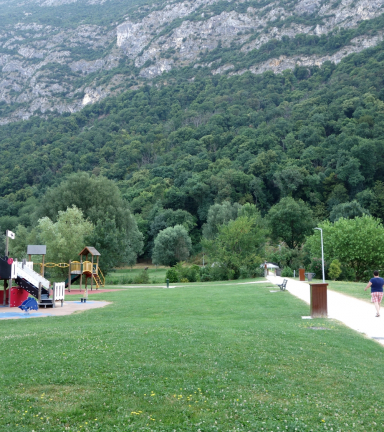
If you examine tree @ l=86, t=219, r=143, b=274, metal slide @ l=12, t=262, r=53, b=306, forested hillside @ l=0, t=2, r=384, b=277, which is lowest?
metal slide @ l=12, t=262, r=53, b=306

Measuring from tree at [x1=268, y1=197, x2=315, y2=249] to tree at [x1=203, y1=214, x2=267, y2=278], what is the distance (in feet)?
77.9

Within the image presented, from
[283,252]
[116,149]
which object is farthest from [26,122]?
[283,252]

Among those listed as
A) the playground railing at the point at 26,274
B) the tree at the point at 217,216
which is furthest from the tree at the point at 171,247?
the playground railing at the point at 26,274

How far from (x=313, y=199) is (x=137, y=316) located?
83.2m

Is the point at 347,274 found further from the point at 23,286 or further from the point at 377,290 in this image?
the point at 23,286

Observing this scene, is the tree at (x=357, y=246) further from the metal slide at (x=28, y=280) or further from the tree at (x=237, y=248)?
the metal slide at (x=28, y=280)

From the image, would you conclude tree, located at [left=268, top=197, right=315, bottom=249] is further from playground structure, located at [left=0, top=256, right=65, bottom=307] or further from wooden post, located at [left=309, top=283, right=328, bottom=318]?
wooden post, located at [left=309, top=283, right=328, bottom=318]

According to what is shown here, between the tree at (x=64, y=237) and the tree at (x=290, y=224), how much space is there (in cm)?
3634

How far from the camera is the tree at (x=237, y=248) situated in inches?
1880

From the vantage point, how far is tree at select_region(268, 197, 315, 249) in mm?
71938

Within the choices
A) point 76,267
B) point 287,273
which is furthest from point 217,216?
point 76,267

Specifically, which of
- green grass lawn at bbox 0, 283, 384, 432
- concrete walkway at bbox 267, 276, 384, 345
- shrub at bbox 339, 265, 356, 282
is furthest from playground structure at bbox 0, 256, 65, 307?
shrub at bbox 339, 265, 356, 282

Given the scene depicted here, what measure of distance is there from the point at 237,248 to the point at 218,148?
3245 inches

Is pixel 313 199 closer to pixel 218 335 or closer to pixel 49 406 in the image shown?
pixel 218 335
